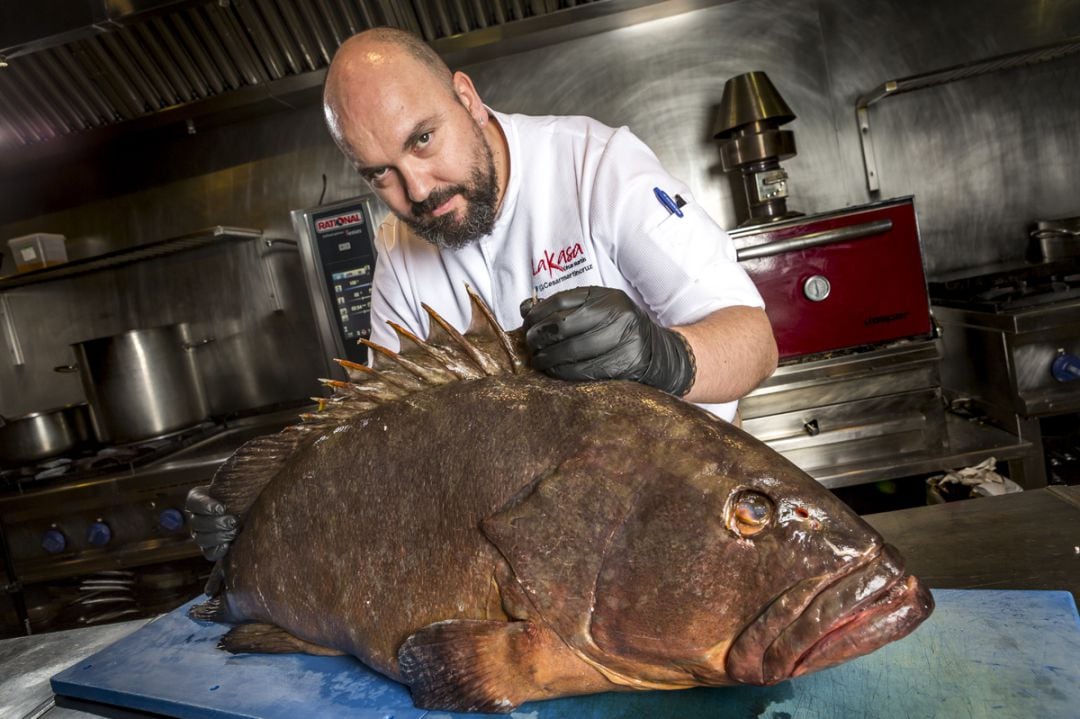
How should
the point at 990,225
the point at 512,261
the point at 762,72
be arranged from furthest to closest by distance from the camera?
the point at 990,225
the point at 762,72
the point at 512,261

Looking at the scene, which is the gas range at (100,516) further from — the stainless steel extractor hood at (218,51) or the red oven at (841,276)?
the red oven at (841,276)

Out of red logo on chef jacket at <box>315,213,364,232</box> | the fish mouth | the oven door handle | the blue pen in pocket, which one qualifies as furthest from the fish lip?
red logo on chef jacket at <box>315,213,364,232</box>

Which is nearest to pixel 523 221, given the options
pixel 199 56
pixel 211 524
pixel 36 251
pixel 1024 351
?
pixel 211 524

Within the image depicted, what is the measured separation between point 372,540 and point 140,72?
384 cm

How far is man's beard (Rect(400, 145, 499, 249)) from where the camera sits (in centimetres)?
183

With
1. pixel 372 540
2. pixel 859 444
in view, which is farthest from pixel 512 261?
pixel 859 444

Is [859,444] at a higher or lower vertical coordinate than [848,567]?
lower

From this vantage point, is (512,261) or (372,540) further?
(512,261)

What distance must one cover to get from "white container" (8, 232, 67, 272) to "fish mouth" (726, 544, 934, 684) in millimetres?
4903

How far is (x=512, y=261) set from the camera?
6.73 feet

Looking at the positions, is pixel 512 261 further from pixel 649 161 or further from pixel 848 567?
pixel 848 567

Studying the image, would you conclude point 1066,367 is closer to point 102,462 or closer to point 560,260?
point 560,260

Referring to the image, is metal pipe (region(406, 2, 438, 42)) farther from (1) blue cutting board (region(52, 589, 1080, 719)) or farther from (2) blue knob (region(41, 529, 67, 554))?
(1) blue cutting board (region(52, 589, 1080, 719))

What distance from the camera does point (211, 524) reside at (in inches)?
58.0
